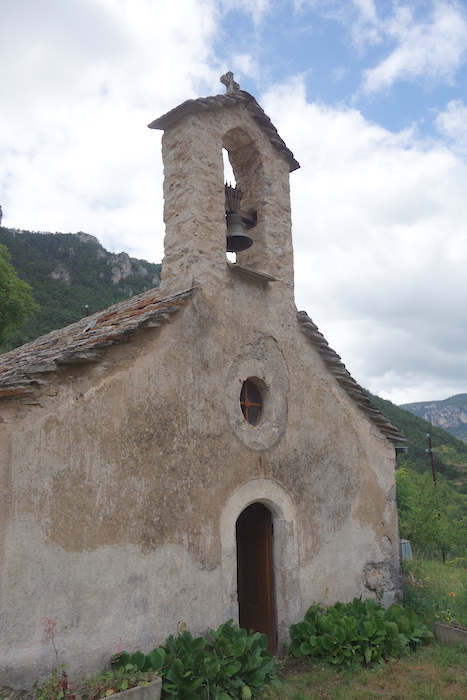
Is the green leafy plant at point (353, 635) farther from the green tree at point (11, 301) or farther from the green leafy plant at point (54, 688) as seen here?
the green tree at point (11, 301)

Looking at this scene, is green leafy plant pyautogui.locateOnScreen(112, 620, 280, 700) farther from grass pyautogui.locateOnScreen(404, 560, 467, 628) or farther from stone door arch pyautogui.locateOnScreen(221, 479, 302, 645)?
grass pyautogui.locateOnScreen(404, 560, 467, 628)

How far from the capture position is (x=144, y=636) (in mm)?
4941

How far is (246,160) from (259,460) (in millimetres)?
4421

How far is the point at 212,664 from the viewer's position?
485 centimetres

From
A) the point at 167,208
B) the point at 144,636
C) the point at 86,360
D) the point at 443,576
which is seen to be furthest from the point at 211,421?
the point at 443,576

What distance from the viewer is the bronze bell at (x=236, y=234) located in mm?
6941

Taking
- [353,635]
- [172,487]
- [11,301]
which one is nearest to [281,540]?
[353,635]

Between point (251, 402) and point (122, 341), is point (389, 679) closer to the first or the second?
point (251, 402)

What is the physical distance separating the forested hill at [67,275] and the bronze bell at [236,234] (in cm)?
1750

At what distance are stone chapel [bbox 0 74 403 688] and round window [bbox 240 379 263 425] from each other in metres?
0.02

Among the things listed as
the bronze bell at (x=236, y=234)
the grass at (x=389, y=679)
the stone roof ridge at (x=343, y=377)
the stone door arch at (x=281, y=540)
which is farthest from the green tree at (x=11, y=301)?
the grass at (x=389, y=679)

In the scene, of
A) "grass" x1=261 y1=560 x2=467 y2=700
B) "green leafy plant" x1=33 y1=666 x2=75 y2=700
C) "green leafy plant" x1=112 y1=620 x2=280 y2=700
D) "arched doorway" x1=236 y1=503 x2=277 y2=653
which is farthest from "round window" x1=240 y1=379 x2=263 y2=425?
"green leafy plant" x1=33 y1=666 x2=75 y2=700

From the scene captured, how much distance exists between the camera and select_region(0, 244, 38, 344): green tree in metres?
17.0

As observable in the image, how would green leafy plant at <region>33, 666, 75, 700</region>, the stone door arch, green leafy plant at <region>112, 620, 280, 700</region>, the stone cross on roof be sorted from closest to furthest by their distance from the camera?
green leafy plant at <region>33, 666, 75, 700</region> < green leafy plant at <region>112, 620, 280, 700</region> < the stone door arch < the stone cross on roof
